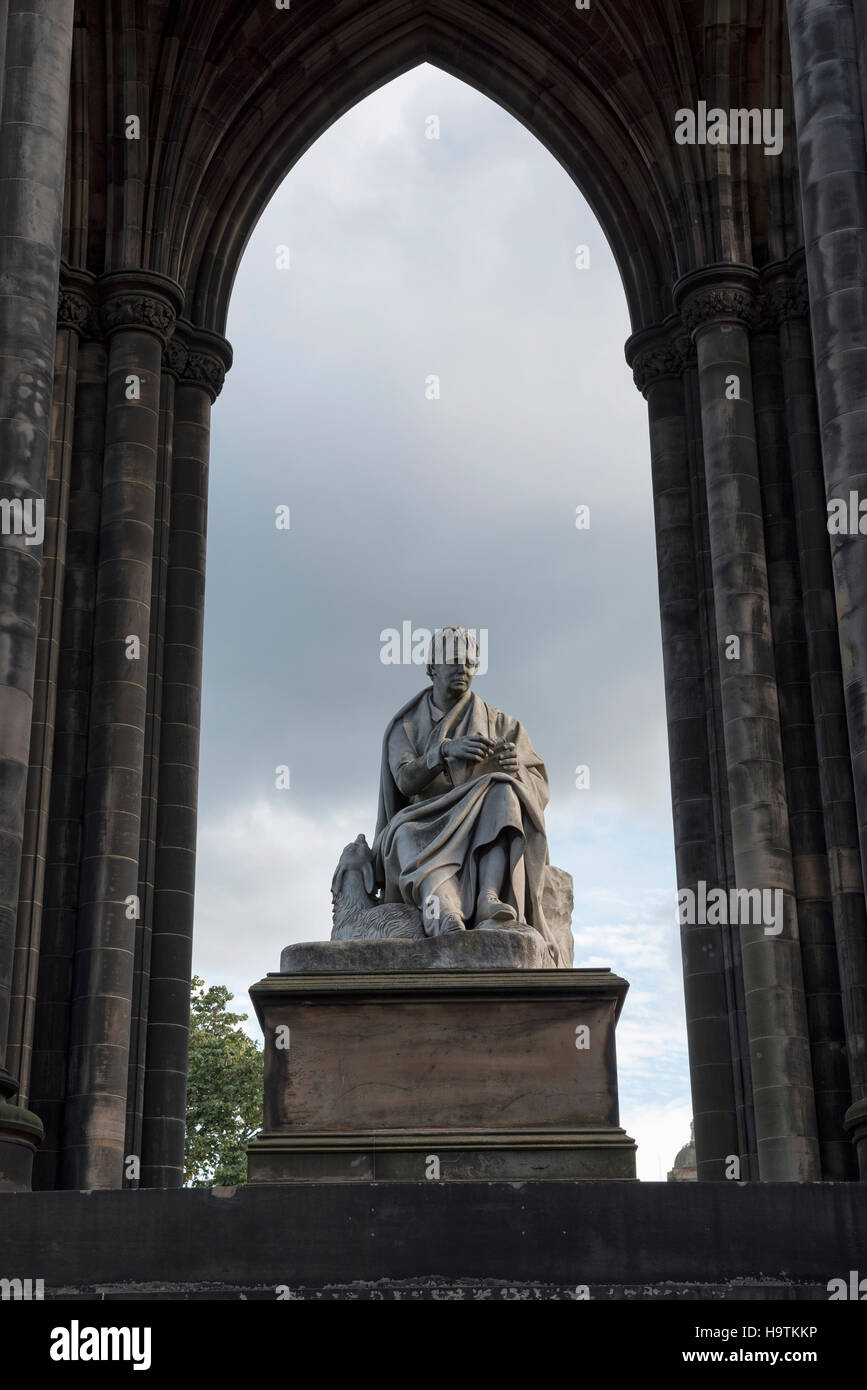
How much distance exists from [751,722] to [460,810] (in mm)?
5729

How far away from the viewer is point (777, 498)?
16828 millimetres

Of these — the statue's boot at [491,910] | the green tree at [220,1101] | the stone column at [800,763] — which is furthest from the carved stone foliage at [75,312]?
the green tree at [220,1101]

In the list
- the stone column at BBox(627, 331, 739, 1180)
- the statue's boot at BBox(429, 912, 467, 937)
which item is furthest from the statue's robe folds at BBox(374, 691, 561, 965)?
the stone column at BBox(627, 331, 739, 1180)

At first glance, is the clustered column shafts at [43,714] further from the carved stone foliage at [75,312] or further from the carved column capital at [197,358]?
the carved column capital at [197,358]

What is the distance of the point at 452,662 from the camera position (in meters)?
11.6

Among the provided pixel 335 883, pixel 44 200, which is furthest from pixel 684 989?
pixel 44 200

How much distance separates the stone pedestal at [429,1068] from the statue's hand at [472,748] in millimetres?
1537

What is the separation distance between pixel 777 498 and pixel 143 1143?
26.9 ft

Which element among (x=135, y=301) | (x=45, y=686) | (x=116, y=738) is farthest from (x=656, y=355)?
(x=45, y=686)

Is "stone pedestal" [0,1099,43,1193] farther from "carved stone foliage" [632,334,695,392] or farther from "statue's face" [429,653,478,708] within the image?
"carved stone foliage" [632,334,695,392]

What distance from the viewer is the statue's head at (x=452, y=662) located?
11602mm

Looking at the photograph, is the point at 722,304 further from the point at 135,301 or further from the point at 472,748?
the point at 472,748

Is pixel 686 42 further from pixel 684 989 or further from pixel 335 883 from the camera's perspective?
pixel 335 883
